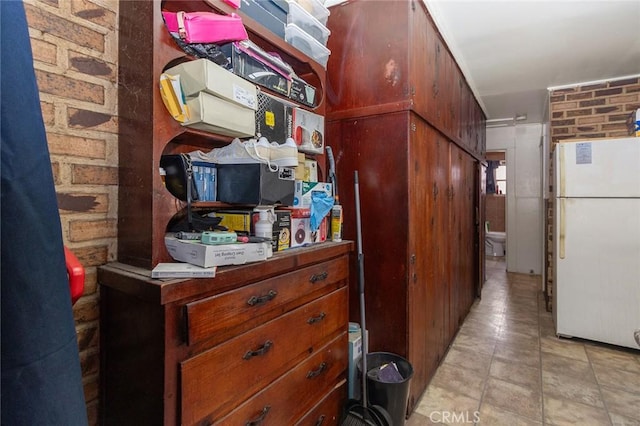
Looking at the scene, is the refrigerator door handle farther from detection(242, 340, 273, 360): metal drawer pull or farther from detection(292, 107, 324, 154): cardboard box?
detection(242, 340, 273, 360): metal drawer pull

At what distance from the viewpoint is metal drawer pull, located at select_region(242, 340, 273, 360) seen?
104 cm

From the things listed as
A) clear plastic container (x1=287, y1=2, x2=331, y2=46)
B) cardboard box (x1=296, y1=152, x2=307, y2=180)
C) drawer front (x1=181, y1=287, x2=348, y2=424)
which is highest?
clear plastic container (x1=287, y1=2, x2=331, y2=46)

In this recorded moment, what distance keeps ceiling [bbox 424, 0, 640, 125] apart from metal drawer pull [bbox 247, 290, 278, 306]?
1.94m

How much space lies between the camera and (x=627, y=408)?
1953 mm

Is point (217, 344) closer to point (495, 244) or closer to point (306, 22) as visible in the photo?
point (306, 22)

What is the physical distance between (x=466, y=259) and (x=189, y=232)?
301 cm

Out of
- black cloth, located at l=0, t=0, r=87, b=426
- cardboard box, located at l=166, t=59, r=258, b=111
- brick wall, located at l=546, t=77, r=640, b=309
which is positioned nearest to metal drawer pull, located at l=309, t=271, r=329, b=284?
cardboard box, located at l=166, t=59, r=258, b=111

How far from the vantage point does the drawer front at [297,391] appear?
3.48ft

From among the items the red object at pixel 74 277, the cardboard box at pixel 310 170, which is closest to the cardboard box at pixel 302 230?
the cardboard box at pixel 310 170

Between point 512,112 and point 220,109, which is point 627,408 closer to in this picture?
point 220,109

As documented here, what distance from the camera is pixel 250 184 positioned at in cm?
112

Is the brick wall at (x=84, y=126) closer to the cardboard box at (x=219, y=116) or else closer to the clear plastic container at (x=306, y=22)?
the cardboard box at (x=219, y=116)

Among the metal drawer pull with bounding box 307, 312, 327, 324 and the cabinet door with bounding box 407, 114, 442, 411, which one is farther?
the cabinet door with bounding box 407, 114, 442, 411

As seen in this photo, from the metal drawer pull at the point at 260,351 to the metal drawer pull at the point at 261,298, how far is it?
0.15m
